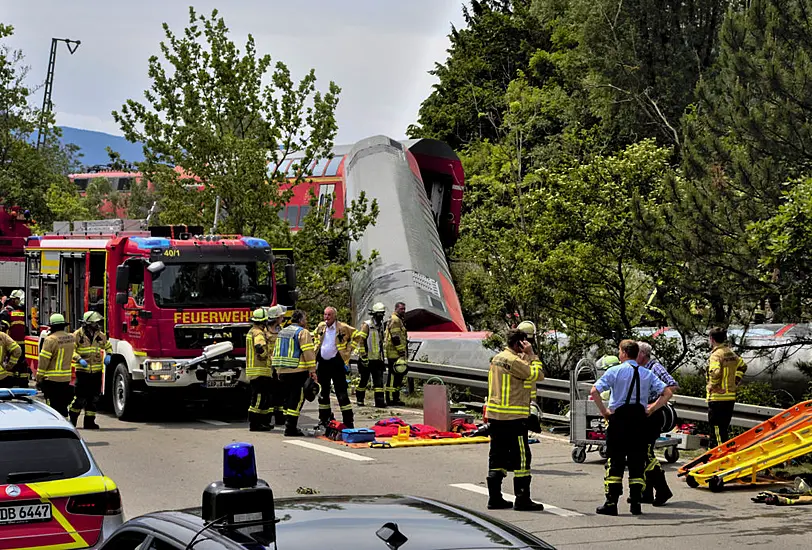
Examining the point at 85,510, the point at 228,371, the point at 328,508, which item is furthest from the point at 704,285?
the point at 328,508

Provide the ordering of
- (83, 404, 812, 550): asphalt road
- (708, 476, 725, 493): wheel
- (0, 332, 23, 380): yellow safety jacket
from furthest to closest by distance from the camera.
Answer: (0, 332, 23, 380): yellow safety jacket < (708, 476, 725, 493): wheel < (83, 404, 812, 550): asphalt road

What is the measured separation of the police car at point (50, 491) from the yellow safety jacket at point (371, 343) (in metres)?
13.6


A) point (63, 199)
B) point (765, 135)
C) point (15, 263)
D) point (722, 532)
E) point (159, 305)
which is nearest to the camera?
point (722, 532)

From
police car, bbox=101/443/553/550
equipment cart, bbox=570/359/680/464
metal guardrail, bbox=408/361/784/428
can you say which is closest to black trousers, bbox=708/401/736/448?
metal guardrail, bbox=408/361/784/428

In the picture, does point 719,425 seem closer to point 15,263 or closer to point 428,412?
point 428,412

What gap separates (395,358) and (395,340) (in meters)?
0.37

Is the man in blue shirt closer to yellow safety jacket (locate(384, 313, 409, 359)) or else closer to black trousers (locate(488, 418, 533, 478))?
black trousers (locate(488, 418, 533, 478))

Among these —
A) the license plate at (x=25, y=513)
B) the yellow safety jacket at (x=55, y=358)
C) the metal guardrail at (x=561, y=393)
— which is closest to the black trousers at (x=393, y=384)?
the metal guardrail at (x=561, y=393)

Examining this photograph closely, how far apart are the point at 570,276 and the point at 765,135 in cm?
438

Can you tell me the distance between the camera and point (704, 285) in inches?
700

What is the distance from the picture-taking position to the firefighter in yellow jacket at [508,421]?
11430 millimetres

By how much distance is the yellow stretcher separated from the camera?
12.0 metres

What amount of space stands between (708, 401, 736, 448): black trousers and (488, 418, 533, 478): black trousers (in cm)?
363

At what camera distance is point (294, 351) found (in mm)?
16578
